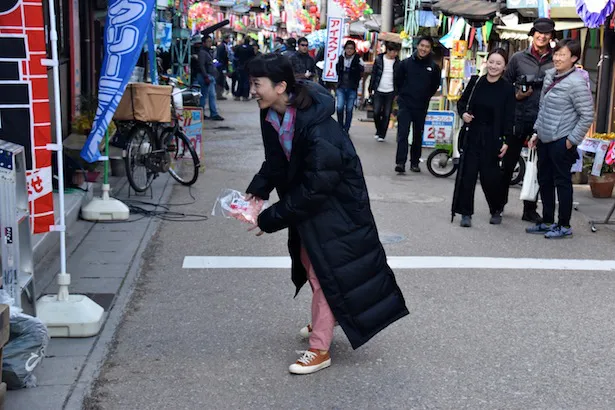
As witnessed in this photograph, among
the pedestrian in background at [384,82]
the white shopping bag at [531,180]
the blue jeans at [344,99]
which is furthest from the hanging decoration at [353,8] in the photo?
the white shopping bag at [531,180]

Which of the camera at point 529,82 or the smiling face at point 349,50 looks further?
the smiling face at point 349,50

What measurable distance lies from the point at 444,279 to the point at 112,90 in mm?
3140

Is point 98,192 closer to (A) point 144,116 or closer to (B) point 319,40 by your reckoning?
(A) point 144,116

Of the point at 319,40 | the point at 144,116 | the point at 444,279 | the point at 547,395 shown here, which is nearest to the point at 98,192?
the point at 144,116

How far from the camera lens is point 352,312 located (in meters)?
4.82

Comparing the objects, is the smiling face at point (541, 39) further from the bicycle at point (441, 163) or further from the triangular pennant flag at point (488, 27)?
the triangular pennant flag at point (488, 27)

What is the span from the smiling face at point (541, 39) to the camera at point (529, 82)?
1.03ft

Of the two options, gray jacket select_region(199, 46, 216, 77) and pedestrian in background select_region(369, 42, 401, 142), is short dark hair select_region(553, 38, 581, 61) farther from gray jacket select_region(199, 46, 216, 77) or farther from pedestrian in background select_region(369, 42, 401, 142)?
gray jacket select_region(199, 46, 216, 77)

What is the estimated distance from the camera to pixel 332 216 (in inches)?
188

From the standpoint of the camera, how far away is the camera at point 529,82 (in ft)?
30.6

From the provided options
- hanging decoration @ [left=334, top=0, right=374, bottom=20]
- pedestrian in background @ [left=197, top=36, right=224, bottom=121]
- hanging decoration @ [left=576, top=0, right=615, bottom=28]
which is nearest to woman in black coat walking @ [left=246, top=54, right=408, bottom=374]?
hanging decoration @ [left=576, top=0, right=615, bottom=28]


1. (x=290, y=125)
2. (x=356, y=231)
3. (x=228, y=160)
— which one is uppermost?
(x=290, y=125)

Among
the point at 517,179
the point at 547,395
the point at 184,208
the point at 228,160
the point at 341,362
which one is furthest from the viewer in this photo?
the point at 228,160

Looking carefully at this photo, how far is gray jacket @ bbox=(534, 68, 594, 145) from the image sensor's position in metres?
8.15
